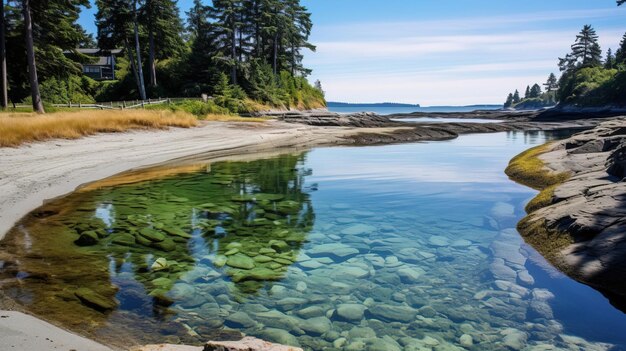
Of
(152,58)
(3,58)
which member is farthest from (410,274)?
(152,58)

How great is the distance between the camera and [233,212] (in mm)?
9867

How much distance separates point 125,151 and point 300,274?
544 inches

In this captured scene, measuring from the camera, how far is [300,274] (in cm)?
619

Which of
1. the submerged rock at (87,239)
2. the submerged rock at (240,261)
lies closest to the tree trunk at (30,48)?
the submerged rock at (87,239)

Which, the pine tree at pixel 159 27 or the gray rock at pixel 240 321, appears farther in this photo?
the pine tree at pixel 159 27

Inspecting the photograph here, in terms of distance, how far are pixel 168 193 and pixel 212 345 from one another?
9.29m

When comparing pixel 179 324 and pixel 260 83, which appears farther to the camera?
pixel 260 83

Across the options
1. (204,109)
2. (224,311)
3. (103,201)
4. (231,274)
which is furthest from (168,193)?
(204,109)

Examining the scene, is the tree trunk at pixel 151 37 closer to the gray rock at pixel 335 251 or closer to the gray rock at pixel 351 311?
the gray rock at pixel 335 251

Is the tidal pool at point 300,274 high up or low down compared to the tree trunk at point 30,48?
down

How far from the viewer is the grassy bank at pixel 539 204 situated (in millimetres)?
6820

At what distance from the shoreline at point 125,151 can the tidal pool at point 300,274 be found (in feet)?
2.32

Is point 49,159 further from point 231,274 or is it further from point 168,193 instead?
point 231,274

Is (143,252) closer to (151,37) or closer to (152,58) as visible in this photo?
(151,37)
